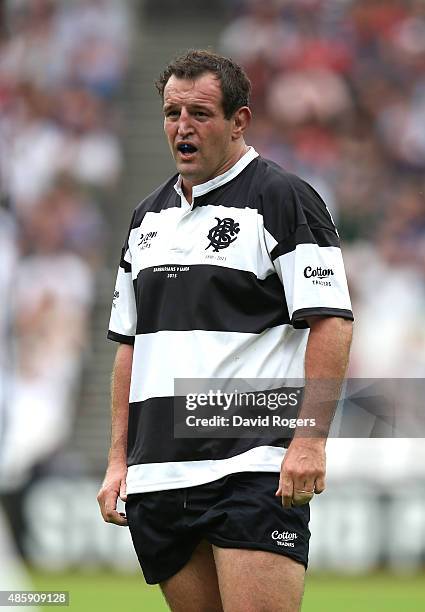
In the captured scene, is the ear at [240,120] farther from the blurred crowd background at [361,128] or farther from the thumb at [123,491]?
the blurred crowd background at [361,128]

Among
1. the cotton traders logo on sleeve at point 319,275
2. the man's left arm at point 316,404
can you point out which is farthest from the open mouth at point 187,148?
the man's left arm at point 316,404

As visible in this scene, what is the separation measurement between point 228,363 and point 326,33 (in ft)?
31.8

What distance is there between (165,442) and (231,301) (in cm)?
47

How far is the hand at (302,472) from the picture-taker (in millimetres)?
3812

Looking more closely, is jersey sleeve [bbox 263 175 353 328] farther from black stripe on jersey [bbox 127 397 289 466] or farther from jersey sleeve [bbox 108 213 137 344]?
jersey sleeve [bbox 108 213 137 344]

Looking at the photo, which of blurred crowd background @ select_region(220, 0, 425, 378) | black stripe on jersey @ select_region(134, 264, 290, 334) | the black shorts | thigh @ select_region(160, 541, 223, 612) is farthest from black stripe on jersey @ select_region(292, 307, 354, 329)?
blurred crowd background @ select_region(220, 0, 425, 378)

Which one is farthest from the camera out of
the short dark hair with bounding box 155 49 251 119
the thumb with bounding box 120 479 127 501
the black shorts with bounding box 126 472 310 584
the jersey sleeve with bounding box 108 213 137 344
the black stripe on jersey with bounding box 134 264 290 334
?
the jersey sleeve with bounding box 108 213 137 344

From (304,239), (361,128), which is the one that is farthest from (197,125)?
(361,128)

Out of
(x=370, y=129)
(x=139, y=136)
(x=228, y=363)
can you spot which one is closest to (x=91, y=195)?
(x=139, y=136)

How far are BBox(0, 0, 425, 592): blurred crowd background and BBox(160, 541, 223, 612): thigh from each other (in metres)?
6.09

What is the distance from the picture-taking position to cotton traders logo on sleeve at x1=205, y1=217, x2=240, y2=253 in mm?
4086

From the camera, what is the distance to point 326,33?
13273mm

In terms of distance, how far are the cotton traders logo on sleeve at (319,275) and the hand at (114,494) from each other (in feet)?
3.02

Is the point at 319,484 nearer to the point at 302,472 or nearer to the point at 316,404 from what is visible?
the point at 302,472
